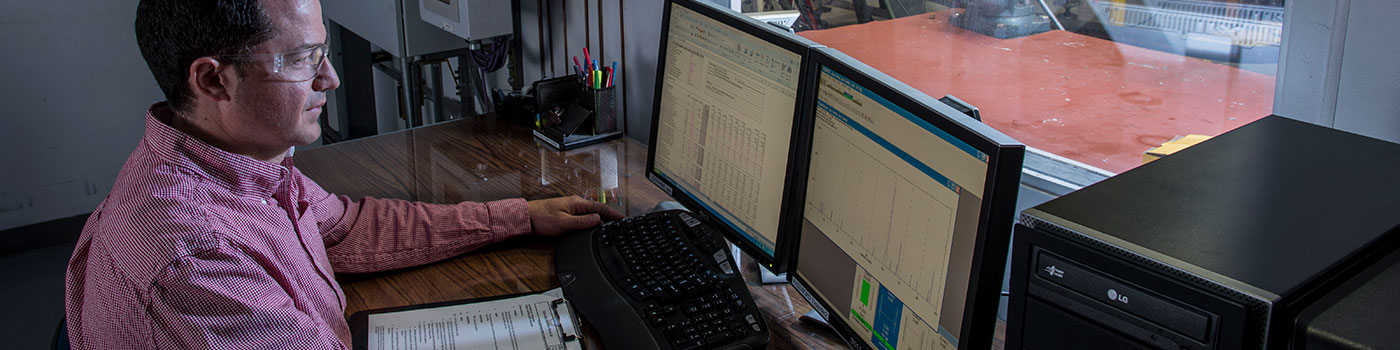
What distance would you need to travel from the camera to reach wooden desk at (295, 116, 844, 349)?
55.1 inches

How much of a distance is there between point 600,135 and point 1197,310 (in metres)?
1.61

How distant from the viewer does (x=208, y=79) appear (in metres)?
1.12

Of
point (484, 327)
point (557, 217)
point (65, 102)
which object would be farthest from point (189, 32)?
point (65, 102)

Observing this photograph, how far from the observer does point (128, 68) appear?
3.30 metres

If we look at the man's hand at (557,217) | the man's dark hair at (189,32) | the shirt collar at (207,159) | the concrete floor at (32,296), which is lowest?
the concrete floor at (32,296)

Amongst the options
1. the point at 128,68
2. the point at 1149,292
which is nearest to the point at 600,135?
the point at 1149,292

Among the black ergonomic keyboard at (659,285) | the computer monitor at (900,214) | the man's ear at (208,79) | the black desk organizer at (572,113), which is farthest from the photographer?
the black desk organizer at (572,113)

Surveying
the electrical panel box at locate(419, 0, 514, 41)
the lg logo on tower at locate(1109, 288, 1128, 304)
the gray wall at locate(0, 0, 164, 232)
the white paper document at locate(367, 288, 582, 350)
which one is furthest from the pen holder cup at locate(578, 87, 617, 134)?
the gray wall at locate(0, 0, 164, 232)

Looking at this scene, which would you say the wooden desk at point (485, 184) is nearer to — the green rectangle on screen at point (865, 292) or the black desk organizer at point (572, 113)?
the black desk organizer at point (572, 113)

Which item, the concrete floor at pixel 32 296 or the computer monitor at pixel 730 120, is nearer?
the computer monitor at pixel 730 120

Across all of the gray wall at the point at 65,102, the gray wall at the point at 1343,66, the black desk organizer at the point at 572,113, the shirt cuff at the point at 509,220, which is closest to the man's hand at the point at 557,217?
the shirt cuff at the point at 509,220

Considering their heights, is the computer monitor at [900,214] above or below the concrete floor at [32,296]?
above

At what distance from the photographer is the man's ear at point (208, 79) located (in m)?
1.11

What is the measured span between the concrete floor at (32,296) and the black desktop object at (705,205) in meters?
2.12
